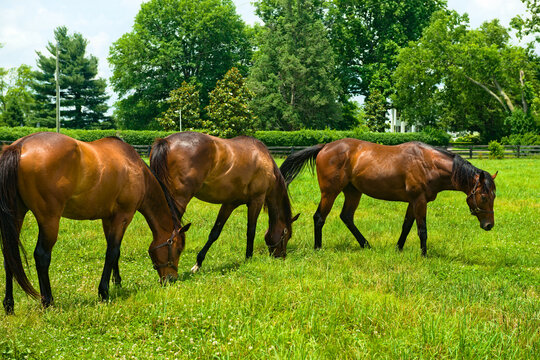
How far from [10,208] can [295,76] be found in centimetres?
4174

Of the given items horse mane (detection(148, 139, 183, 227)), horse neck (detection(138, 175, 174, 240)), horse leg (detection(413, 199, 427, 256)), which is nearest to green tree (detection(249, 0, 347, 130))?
horse leg (detection(413, 199, 427, 256))

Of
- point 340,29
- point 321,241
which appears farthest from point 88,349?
point 340,29

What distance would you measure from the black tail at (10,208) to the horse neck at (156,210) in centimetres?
149

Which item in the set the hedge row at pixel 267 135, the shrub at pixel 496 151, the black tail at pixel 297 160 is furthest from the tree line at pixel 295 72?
the black tail at pixel 297 160

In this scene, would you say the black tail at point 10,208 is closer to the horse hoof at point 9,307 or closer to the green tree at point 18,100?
the horse hoof at point 9,307

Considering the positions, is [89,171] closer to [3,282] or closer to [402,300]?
[3,282]

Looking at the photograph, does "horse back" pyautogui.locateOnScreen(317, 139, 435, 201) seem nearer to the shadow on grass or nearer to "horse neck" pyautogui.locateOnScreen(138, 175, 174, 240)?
the shadow on grass

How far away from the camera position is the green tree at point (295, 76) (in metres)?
43.4

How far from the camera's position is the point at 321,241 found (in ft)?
26.3

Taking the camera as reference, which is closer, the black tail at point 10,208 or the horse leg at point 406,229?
the black tail at point 10,208

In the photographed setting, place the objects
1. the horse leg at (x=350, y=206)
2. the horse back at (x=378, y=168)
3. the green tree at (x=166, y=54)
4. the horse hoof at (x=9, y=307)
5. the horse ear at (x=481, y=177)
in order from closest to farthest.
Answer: the horse hoof at (x=9, y=307), the horse ear at (x=481, y=177), the horse back at (x=378, y=168), the horse leg at (x=350, y=206), the green tree at (x=166, y=54)

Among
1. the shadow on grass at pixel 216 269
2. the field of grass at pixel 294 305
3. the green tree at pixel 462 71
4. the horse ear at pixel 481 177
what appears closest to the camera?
the field of grass at pixel 294 305

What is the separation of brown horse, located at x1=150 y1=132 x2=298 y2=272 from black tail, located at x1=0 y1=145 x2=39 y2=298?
6.39 ft

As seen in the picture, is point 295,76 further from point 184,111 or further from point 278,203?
point 278,203
